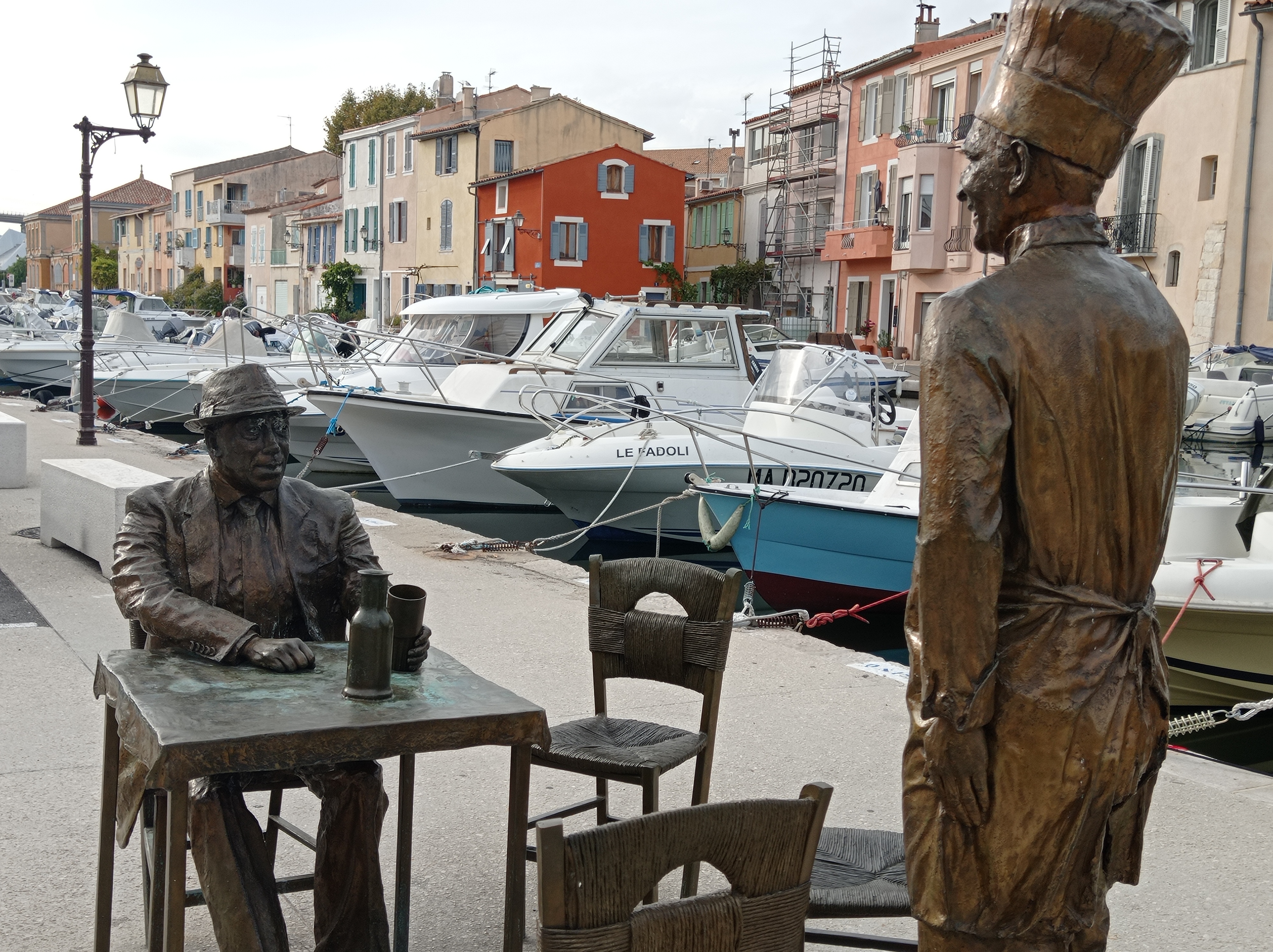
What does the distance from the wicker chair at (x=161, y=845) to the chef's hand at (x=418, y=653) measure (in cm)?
45

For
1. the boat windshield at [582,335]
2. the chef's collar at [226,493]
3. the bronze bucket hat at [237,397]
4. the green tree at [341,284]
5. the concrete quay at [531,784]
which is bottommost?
the concrete quay at [531,784]

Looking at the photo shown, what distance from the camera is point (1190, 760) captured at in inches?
207

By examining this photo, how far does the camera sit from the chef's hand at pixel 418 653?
3180 millimetres

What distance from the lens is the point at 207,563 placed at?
3277 millimetres

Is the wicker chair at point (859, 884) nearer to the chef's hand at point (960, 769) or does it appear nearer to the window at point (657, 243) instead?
the chef's hand at point (960, 769)

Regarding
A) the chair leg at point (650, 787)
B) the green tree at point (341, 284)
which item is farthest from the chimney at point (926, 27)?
the chair leg at point (650, 787)

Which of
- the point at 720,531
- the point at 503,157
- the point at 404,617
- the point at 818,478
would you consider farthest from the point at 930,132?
the point at 404,617

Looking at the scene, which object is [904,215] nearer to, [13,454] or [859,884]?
[13,454]

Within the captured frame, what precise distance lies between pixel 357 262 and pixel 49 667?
161ft

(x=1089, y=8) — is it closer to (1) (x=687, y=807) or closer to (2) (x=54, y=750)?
(1) (x=687, y=807)

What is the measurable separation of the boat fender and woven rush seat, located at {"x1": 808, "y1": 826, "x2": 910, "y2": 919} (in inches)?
272

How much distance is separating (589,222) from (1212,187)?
1918 cm

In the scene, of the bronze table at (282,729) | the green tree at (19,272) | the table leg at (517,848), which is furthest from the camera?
the green tree at (19,272)

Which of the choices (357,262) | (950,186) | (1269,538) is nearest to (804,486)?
(1269,538)
